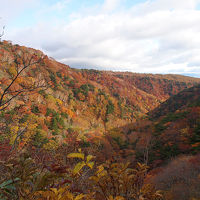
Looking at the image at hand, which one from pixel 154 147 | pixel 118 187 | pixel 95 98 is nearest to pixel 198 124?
pixel 154 147

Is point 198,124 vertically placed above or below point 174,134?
above

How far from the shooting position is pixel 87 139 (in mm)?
31906

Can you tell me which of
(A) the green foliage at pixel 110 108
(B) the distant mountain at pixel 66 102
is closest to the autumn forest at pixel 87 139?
(B) the distant mountain at pixel 66 102

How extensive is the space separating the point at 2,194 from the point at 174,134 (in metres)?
25.5

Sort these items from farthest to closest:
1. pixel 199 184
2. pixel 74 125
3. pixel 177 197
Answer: pixel 74 125 → pixel 199 184 → pixel 177 197

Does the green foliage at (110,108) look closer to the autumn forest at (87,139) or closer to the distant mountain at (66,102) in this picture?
the distant mountain at (66,102)

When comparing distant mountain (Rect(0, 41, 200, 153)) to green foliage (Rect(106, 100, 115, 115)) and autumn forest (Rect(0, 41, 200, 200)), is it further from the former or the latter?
autumn forest (Rect(0, 41, 200, 200))

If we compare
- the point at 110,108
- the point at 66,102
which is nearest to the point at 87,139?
the point at 66,102

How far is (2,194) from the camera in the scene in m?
1.24

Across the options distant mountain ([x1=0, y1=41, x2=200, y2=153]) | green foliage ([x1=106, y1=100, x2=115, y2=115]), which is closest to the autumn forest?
distant mountain ([x1=0, y1=41, x2=200, y2=153])

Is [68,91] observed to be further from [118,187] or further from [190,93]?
[118,187]

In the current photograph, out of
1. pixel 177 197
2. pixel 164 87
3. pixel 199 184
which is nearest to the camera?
pixel 177 197

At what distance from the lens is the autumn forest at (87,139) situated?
1270 millimetres

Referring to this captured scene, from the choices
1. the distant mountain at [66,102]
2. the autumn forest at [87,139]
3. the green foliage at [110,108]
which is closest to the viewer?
the autumn forest at [87,139]
